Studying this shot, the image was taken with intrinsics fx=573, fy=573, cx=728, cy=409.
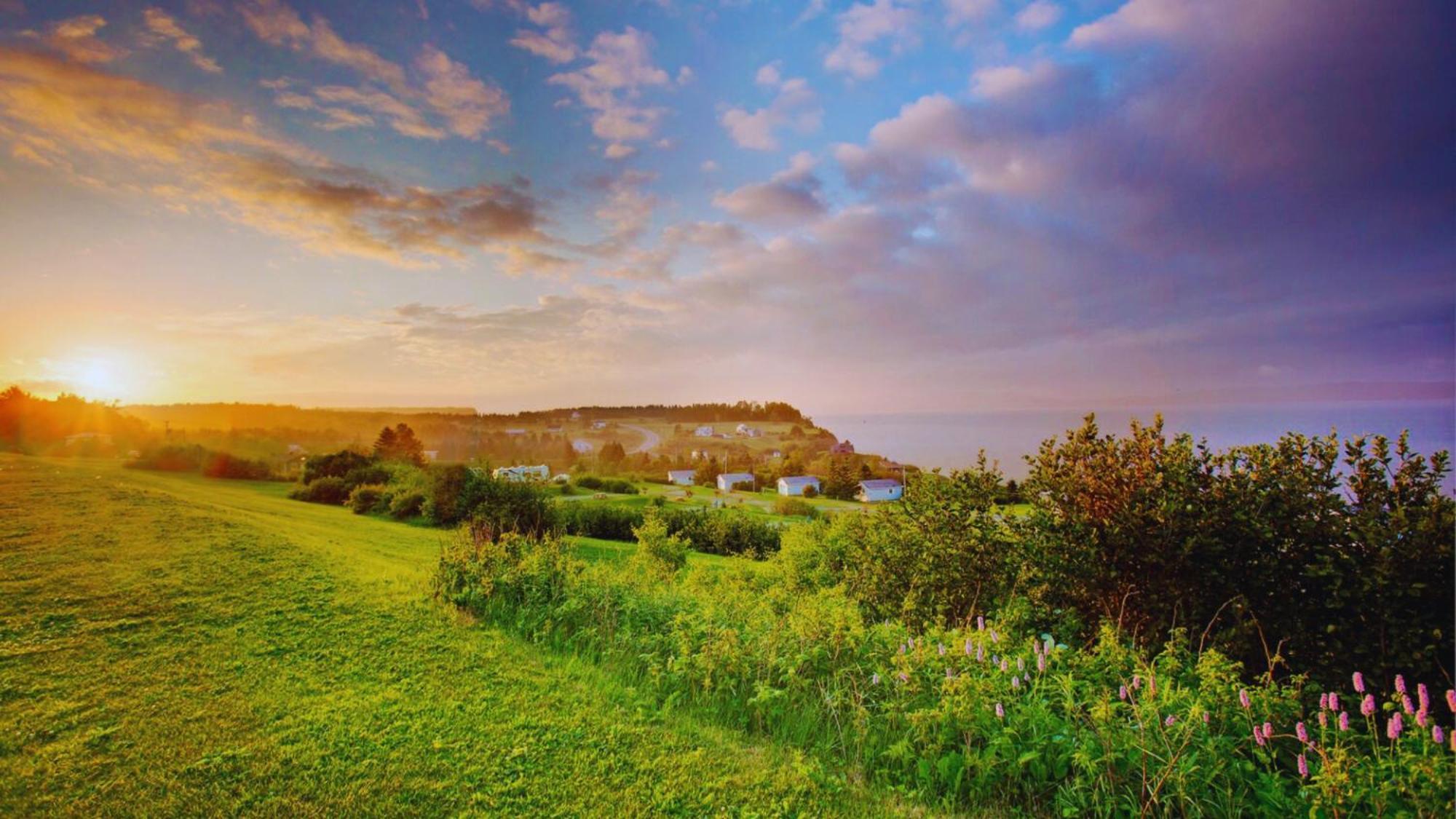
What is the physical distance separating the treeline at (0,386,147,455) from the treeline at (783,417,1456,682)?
32.9 ft

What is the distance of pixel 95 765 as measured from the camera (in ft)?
10.3

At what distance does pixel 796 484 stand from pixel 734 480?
571cm

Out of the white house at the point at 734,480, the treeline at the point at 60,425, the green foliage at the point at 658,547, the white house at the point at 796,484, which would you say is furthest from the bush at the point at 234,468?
the white house at the point at 734,480

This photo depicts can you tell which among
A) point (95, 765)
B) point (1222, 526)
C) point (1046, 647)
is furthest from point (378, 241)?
point (1222, 526)

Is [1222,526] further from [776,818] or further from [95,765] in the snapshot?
[95,765]

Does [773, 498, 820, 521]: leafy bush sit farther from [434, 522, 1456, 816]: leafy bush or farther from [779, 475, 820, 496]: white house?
[434, 522, 1456, 816]: leafy bush

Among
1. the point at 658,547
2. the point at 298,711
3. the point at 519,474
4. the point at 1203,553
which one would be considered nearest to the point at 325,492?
→ the point at 519,474

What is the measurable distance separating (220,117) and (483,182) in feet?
8.82

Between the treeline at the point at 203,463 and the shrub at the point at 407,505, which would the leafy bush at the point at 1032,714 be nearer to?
the shrub at the point at 407,505

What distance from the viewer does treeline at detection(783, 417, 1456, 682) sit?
3623 millimetres

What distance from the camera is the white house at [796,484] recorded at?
1223 inches

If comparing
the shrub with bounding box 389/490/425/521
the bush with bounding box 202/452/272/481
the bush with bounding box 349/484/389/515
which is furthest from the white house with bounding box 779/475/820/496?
the bush with bounding box 202/452/272/481

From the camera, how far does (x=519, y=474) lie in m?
15.3

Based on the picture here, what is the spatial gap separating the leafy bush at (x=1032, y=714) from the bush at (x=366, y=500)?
585 inches
